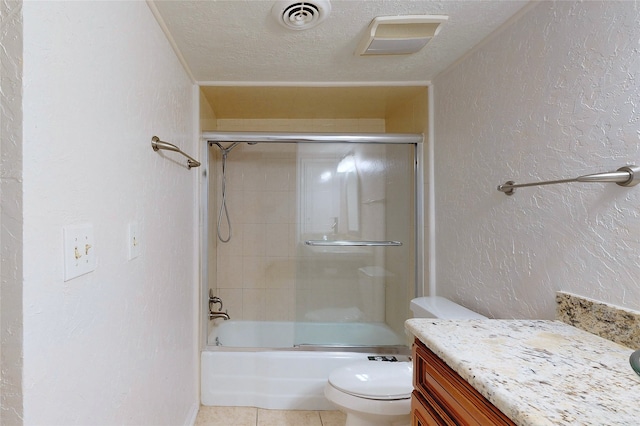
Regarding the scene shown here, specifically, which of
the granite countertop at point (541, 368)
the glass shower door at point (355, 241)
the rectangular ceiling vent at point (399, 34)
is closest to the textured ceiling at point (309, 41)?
the rectangular ceiling vent at point (399, 34)

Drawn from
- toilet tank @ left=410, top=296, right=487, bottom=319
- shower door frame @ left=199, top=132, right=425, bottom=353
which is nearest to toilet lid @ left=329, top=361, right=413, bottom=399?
toilet tank @ left=410, top=296, right=487, bottom=319

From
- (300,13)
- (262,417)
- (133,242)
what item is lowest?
(262,417)

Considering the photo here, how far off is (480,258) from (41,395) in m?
1.59

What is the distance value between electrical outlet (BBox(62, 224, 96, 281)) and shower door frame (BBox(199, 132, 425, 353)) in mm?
1220

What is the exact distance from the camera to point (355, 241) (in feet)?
7.20

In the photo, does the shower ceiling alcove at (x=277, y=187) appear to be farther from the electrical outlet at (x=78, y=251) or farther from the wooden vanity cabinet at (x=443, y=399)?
the electrical outlet at (x=78, y=251)

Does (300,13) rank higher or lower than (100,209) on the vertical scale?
higher

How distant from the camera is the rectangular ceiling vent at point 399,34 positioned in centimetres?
131

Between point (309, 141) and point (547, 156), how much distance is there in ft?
4.47

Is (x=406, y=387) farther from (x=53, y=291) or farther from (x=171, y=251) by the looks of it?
(x=53, y=291)

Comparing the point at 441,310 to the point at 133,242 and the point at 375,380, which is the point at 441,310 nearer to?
the point at 375,380

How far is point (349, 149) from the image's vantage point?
7.12ft
